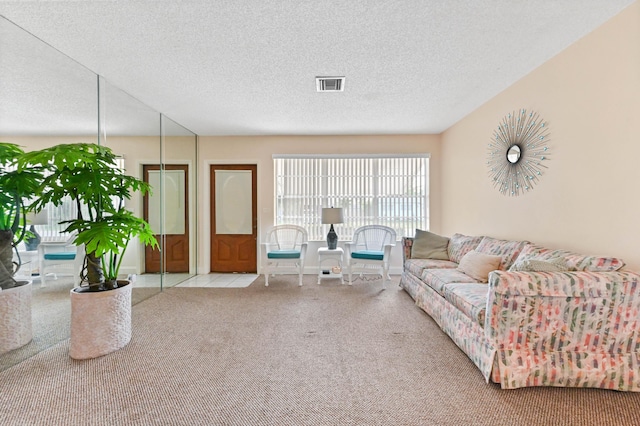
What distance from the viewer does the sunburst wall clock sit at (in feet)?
8.99

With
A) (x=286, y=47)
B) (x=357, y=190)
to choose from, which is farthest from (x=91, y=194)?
(x=357, y=190)

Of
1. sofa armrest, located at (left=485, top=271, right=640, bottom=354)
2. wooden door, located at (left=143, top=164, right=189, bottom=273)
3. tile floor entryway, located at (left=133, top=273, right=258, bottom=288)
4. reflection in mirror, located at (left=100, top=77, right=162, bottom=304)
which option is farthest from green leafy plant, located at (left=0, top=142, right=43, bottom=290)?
sofa armrest, located at (left=485, top=271, right=640, bottom=354)

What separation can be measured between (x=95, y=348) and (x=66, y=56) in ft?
8.25

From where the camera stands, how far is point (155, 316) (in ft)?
10.1

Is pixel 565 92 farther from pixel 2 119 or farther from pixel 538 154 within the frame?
pixel 2 119

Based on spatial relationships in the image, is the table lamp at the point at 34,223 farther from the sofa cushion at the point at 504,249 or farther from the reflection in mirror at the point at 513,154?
the reflection in mirror at the point at 513,154

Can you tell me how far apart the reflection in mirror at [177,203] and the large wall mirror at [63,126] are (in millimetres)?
40

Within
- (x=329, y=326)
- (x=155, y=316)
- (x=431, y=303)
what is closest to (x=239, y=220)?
(x=155, y=316)

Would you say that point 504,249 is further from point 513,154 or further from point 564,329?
point 564,329

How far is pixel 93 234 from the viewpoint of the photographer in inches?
84.3

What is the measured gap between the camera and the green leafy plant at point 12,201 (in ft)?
6.92

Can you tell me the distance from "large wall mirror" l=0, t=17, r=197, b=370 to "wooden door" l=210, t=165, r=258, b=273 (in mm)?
1083

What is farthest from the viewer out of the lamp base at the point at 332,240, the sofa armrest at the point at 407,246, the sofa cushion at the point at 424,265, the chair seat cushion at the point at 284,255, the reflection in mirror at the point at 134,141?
the lamp base at the point at 332,240

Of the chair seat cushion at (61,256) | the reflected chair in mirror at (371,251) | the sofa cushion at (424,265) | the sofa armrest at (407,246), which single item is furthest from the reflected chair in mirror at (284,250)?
the chair seat cushion at (61,256)
